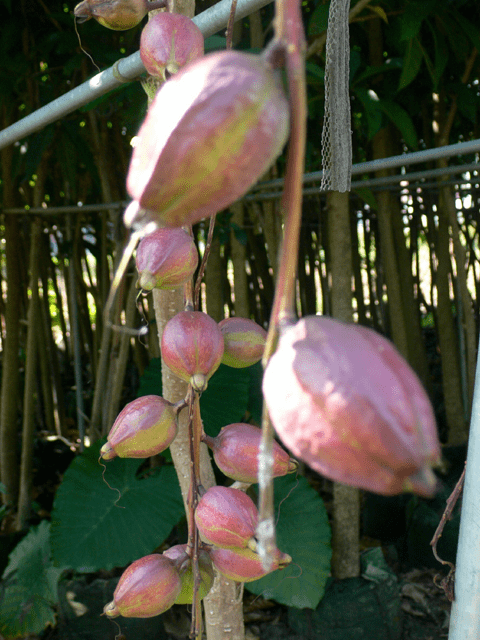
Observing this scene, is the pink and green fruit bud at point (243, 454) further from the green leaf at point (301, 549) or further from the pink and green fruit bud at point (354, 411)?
the green leaf at point (301, 549)

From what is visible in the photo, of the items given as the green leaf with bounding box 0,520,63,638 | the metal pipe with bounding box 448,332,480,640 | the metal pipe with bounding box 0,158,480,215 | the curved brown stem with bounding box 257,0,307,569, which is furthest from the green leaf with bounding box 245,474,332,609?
the curved brown stem with bounding box 257,0,307,569

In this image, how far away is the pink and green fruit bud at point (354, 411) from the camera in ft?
0.51

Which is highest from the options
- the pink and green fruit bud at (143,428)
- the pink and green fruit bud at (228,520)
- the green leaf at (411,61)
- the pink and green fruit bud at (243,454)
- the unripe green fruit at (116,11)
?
the green leaf at (411,61)

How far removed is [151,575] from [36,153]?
129 cm

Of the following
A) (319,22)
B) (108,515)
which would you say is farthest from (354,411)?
(108,515)

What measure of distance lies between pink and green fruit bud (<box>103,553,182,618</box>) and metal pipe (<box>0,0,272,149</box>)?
35cm

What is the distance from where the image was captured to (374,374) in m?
0.16

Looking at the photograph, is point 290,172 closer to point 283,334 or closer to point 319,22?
point 283,334

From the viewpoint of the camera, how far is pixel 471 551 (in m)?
0.36

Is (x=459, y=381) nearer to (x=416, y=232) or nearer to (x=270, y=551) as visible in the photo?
(x=416, y=232)

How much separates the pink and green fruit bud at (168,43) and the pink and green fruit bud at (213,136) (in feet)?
0.50

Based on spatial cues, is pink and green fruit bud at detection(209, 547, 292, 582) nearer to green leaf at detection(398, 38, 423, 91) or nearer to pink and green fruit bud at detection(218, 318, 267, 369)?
pink and green fruit bud at detection(218, 318, 267, 369)

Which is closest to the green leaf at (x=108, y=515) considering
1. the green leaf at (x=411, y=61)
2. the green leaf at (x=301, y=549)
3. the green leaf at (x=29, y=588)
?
the green leaf at (x=29, y=588)

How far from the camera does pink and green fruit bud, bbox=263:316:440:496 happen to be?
0.51 ft
